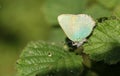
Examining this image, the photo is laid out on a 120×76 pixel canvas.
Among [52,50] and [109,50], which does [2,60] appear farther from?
[109,50]

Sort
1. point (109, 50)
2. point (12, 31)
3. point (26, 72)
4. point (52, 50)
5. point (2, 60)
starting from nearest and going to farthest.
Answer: point (109, 50), point (26, 72), point (52, 50), point (2, 60), point (12, 31)

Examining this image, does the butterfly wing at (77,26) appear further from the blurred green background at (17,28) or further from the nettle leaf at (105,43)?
the blurred green background at (17,28)

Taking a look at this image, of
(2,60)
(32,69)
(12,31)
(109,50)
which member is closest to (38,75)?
(32,69)

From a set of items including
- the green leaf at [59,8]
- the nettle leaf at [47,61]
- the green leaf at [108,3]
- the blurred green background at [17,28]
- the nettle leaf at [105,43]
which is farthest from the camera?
the blurred green background at [17,28]

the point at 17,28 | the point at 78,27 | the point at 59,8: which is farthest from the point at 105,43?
the point at 17,28

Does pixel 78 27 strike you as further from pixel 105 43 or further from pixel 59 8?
pixel 59 8

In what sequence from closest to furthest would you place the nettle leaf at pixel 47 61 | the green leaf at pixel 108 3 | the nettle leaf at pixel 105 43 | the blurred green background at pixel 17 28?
the nettle leaf at pixel 105 43 → the nettle leaf at pixel 47 61 → the green leaf at pixel 108 3 → the blurred green background at pixel 17 28

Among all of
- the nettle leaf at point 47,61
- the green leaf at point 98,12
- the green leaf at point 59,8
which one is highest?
the green leaf at point 59,8

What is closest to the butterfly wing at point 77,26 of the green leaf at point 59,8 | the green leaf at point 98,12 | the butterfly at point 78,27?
the butterfly at point 78,27
